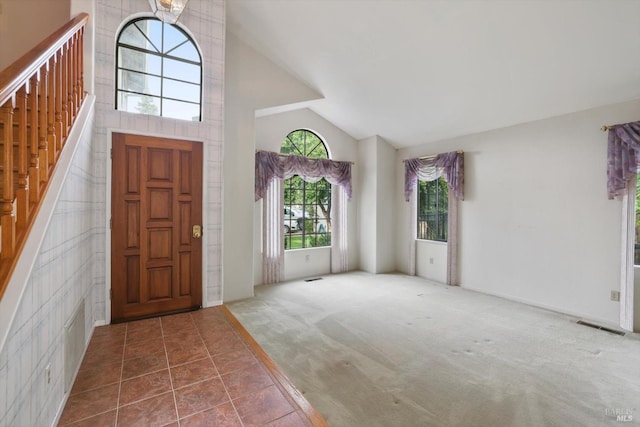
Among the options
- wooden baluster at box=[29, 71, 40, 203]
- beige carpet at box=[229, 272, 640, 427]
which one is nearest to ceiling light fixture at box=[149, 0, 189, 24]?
wooden baluster at box=[29, 71, 40, 203]

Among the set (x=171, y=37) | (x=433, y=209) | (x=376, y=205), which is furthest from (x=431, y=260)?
(x=171, y=37)

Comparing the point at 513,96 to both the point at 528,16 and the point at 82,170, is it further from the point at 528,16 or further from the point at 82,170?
the point at 82,170

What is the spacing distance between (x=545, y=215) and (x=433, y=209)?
71.7 inches

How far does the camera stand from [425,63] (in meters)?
3.63

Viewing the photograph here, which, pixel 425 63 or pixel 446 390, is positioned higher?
pixel 425 63

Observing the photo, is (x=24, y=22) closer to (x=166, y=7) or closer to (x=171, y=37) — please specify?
(x=171, y=37)

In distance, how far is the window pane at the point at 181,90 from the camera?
3451 mm

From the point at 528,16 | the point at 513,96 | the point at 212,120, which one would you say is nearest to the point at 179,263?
the point at 212,120

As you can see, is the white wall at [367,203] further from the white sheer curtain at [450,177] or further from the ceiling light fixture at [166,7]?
the ceiling light fixture at [166,7]

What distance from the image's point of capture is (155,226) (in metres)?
3.22

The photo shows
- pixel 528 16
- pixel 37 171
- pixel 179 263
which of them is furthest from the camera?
pixel 179 263

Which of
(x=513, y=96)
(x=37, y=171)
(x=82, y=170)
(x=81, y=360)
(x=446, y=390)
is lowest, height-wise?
(x=446, y=390)

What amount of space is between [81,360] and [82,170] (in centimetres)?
150

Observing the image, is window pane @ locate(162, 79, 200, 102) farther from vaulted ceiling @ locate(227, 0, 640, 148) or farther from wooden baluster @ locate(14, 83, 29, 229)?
wooden baluster @ locate(14, 83, 29, 229)
